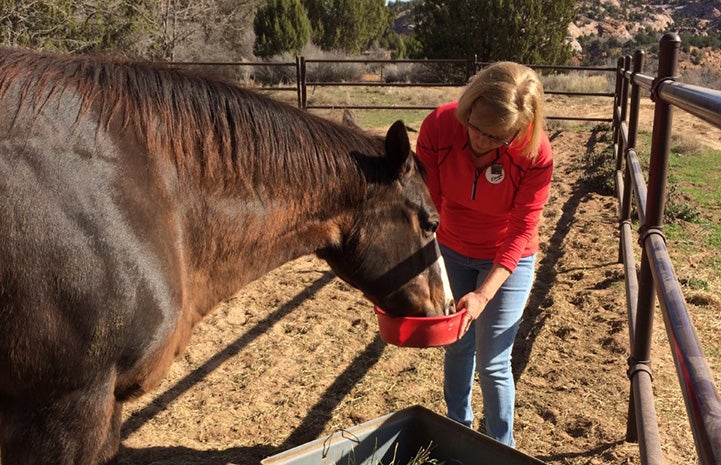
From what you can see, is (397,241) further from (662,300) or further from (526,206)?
(662,300)

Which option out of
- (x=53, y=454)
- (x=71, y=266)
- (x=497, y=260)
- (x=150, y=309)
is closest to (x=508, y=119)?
(x=497, y=260)

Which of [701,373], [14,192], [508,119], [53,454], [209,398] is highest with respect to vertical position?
[508,119]

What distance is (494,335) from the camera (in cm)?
280

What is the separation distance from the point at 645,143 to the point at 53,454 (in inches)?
388

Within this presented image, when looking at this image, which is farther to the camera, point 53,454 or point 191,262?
point 191,262

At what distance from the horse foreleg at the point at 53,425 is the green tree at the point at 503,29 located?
69.8 feet

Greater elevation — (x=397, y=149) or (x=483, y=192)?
(x=397, y=149)

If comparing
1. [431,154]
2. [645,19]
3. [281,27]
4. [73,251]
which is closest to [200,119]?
[73,251]

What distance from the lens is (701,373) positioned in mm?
1251

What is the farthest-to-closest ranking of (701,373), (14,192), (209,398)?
(209,398), (14,192), (701,373)

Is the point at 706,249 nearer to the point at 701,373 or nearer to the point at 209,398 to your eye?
the point at 209,398

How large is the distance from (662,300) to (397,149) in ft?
3.82

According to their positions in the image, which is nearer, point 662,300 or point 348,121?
point 662,300

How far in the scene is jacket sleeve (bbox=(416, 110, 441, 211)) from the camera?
2801 millimetres
